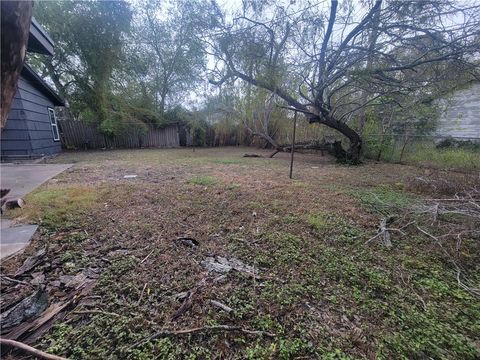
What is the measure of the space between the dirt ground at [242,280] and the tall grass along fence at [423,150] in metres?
4.40

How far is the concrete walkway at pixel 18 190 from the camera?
2052 millimetres

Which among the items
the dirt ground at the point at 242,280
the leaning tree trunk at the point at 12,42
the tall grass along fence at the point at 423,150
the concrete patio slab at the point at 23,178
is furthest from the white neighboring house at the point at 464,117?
the concrete patio slab at the point at 23,178

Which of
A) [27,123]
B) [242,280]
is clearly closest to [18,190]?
[242,280]

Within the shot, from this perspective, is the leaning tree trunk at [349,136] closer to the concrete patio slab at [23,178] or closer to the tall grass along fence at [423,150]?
the tall grass along fence at [423,150]

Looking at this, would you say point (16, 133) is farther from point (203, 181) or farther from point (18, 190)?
point (203, 181)

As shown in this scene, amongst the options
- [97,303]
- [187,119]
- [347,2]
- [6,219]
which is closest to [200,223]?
[97,303]

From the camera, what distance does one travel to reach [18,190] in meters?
3.56

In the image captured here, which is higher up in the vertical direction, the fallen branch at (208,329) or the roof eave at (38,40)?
the roof eave at (38,40)

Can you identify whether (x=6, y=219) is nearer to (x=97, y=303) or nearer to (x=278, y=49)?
(x=97, y=303)

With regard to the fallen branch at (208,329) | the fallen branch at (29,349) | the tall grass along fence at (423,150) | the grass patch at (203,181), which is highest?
the tall grass along fence at (423,150)

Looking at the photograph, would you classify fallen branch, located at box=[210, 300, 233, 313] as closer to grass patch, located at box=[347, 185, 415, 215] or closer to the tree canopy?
grass patch, located at box=[347, 185, 415, 215]

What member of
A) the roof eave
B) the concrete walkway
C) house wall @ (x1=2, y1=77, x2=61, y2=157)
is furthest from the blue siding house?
the roof eave

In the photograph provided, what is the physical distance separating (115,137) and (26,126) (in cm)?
534

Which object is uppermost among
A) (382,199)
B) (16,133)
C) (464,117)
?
(464,117)
